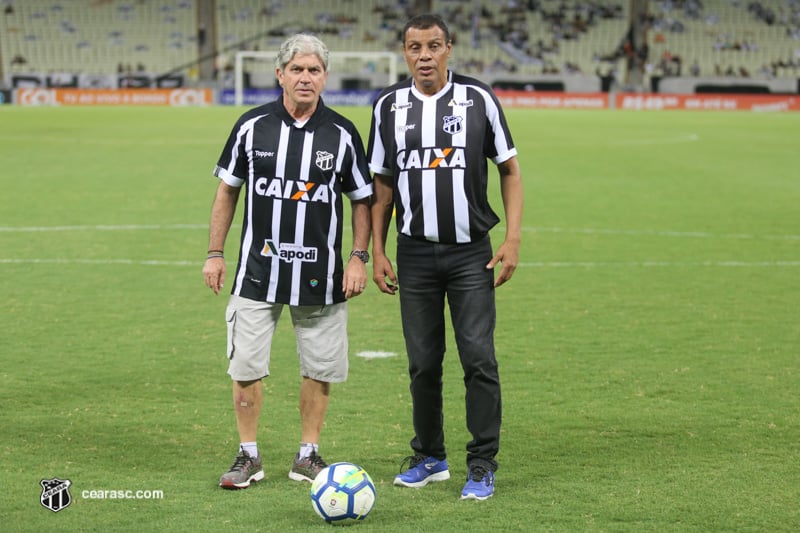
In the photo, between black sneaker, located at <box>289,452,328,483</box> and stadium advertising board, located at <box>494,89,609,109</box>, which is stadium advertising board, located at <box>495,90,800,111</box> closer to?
stadium advertising board, located at <box>494,89,609,109</box>

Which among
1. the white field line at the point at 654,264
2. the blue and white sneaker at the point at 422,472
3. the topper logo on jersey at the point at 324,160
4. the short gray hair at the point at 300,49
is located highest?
the short gray hair at the point at 300,49

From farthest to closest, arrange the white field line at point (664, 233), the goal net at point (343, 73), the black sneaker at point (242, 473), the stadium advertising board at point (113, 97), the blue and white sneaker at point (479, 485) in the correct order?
the stadium advertising board at point (113, 97), the goal net at point (343, 73), the white field line at point (664, 233), the black sneaker at point (242, 473), the blue and white sneaker at point (479, 485)

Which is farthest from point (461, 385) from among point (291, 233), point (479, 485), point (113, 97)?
point (113, 97)

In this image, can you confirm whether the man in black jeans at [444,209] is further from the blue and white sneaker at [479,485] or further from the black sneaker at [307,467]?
the black sneaker at [307,467]

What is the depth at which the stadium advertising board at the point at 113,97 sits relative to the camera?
48.2m

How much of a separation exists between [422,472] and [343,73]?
46574 mm

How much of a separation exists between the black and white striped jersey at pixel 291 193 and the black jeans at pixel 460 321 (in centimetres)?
37

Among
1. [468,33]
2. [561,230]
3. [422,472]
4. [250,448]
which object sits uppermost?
[468,33]

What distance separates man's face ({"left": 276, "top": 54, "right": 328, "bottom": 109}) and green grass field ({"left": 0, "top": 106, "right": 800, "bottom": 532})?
1.77 metres

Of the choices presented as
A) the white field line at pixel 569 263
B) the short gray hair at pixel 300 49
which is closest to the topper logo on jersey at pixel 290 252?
the short gray hair at pixel 300 49

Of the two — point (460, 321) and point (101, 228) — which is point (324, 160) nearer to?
point (460, 321)

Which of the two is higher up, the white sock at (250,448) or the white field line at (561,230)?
the white sock at (250,448)

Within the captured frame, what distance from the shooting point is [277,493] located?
5.16 meters

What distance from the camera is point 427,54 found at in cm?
493
